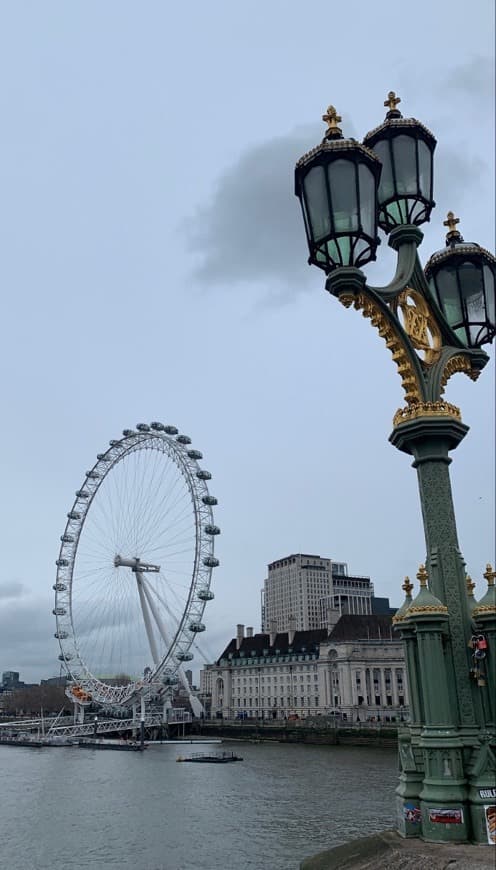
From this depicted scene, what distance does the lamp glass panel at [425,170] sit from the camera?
899 centimetres

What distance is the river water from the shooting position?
75.2 ft

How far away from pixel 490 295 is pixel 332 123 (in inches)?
108

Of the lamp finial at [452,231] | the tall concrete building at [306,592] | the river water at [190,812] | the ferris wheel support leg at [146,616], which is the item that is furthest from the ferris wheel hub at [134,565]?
the tall concrete building at [306,592]

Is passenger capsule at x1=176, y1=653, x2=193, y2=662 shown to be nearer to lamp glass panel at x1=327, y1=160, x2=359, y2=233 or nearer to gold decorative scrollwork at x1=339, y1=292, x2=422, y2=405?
gold decorative scrollwork at x1=339, y1=292, x2=422, y2=405

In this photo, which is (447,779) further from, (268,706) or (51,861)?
(268,706)

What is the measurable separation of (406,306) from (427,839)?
553 cm

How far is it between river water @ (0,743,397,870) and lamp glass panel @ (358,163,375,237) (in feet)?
60.2

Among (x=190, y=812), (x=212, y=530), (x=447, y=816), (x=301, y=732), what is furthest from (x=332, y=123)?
(x=301, y=732)

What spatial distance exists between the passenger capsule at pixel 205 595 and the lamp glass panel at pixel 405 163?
5989cm

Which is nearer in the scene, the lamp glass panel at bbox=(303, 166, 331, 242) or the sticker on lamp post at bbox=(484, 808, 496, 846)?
the sticker on lamp post at bbox=(484, 808, 496, 846)

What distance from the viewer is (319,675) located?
312 feet

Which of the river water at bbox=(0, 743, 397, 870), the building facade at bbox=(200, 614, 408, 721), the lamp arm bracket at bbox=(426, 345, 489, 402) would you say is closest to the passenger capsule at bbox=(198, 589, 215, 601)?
the river water at bbox=(0, 743, 397, 870)

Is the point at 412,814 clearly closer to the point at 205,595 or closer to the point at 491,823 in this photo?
the point at 491,823

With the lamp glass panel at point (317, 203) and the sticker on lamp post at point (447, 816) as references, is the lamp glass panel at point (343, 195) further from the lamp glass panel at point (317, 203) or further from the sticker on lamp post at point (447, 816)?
the sticker on lamp post at point (447, 816)
